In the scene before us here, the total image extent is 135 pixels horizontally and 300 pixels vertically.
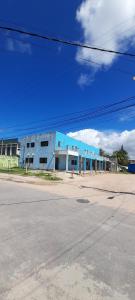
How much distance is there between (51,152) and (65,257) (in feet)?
106

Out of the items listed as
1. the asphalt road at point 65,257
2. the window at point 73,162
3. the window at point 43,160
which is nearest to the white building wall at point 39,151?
the window at point 43,160

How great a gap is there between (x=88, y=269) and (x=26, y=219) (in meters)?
3.23

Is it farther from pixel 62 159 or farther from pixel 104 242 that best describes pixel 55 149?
pixel 104 242

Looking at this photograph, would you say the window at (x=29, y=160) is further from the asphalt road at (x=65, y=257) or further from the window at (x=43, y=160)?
the asphalt road at (x=65, y=257)

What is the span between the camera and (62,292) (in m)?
2.96

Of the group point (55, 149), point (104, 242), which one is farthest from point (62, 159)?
point (104, 242)

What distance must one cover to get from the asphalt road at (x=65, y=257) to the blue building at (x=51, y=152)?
27436 millimetres

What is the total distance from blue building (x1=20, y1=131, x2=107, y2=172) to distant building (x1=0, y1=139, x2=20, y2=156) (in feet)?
53.0

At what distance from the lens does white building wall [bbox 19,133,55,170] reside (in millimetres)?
36250

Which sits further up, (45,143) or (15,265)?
(45,143)

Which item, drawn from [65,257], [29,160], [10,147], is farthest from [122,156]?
[65,257]

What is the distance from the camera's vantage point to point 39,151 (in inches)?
1517

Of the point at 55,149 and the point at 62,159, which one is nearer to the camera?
the point at 55,149

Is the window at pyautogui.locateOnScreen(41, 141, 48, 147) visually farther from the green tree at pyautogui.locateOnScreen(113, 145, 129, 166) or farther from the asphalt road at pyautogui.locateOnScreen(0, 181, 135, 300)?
the green tree at pyautogui.locateOnScreen(113, 145, 129, 166)
